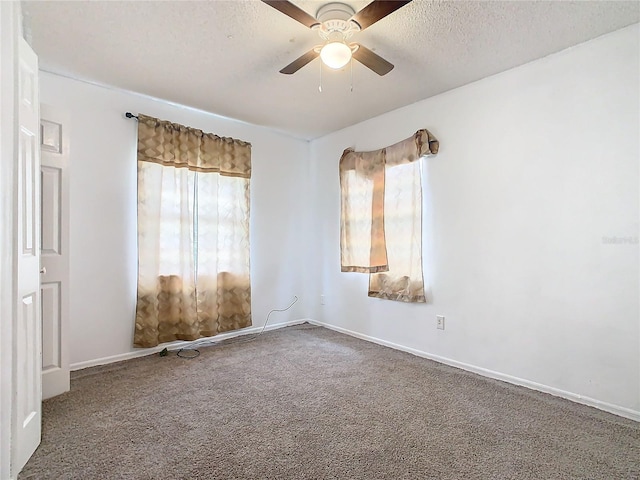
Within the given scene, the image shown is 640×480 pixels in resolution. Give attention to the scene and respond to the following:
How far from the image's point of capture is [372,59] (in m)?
2.16

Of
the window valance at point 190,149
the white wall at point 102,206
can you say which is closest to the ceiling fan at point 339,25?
the white wall at point 102,206

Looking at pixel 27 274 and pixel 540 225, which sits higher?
pixel 540 225

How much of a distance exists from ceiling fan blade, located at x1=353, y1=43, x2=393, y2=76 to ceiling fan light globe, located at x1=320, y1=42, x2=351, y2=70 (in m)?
0.17

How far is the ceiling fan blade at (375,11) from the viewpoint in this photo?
1.62 metres

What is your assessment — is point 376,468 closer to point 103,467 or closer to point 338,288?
point 103,467

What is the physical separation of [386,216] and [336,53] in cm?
185

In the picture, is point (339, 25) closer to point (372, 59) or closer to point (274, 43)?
point (372, 59)

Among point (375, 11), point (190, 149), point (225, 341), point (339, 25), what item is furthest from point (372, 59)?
point (225, 341)

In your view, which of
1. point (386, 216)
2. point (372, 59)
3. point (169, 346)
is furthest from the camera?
point (386, 216)

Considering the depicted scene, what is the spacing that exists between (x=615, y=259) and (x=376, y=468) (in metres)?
1.97

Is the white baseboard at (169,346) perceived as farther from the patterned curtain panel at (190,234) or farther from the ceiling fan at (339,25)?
the ceiling fan at (339,25)

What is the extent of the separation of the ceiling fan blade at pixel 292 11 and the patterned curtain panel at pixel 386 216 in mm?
1670

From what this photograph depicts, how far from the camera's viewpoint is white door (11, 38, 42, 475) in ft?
5.22

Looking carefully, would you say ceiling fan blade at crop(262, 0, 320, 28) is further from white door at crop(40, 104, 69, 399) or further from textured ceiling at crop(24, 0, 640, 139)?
A: white door at crop(40, 104, 69, 399)
